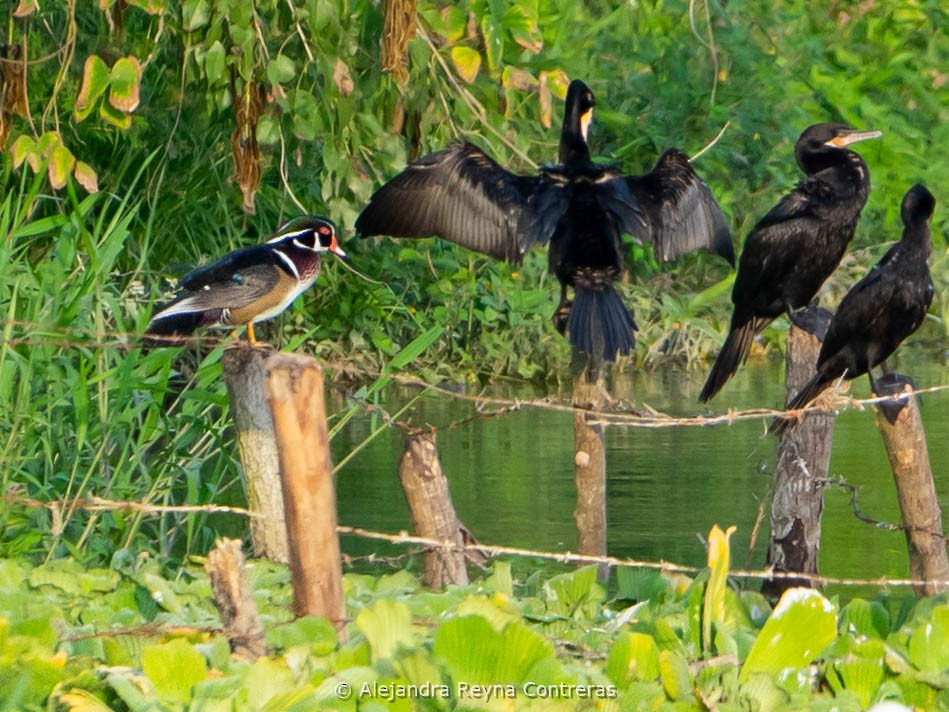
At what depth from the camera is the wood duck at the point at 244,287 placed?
4.43 m

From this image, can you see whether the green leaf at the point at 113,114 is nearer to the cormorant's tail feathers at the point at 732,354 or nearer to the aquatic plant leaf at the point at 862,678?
the cormorant's tail feathers at the point at 732,354

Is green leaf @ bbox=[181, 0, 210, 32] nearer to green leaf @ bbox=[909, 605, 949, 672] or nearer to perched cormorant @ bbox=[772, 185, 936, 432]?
perched cormorant @ bbox=[772, 185, 936, 432]

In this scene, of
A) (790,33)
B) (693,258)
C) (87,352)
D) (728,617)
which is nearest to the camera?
(728,617)

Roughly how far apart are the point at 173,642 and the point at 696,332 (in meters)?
7.13

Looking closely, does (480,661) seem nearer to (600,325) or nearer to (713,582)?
(713,582)

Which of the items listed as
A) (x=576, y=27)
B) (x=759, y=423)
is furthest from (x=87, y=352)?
(x=576, y=27)

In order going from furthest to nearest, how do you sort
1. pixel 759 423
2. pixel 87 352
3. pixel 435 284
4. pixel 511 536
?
pixel 435 284
pixel 759 423
pixel 511 536
pixel 87 352

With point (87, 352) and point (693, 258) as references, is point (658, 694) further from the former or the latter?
point (693, 258)

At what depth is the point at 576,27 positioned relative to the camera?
365 inches

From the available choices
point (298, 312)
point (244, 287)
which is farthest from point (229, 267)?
point (298, 312)

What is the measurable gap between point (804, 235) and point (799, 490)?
1.04 meters

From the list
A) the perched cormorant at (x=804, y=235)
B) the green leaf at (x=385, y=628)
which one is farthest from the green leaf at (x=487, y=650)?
the perched cormorant at (x=804, y=235)

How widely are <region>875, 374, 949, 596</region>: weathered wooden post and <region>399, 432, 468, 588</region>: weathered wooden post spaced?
0.98 m

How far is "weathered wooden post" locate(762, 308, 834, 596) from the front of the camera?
401 cm
